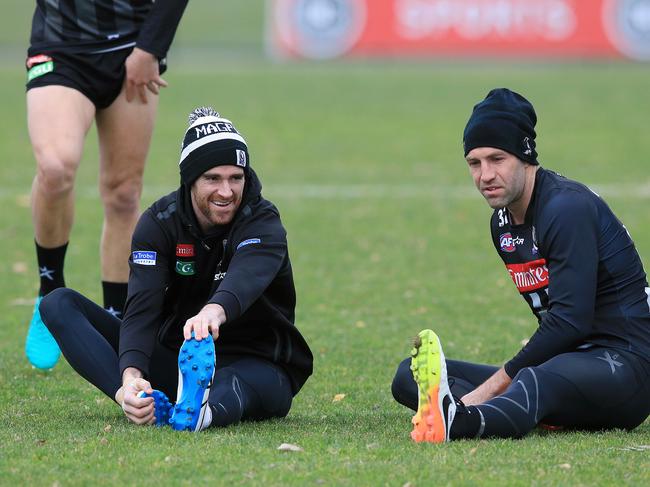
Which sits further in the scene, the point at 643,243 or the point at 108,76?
the point at 643,243

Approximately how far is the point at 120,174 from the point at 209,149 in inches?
74.1

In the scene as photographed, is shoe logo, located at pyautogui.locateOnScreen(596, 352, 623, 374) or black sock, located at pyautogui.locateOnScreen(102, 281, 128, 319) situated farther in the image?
black sock, located at pyautogui.locateOnScreen(102, 281, 128, 319)

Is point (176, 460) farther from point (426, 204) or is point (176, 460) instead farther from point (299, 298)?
point (426, 204)

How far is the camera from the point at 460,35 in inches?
1133

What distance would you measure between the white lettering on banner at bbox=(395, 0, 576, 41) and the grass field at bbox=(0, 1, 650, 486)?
3.83 metres

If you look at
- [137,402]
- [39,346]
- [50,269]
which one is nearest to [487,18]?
[50,269]

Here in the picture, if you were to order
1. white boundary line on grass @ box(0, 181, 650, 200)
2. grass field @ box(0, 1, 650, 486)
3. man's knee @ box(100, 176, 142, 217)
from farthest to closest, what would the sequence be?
white boundary line on grass @ box(0, 181, 650, 200)
man's knee @ box(100, 176, 142, 217)
grass field @ box(0, 1, 650, 486)

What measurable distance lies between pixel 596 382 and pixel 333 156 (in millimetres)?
10976

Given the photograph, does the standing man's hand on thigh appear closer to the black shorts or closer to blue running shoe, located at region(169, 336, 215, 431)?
the black shorts

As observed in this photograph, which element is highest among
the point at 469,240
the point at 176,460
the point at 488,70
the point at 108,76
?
the point at 488,70

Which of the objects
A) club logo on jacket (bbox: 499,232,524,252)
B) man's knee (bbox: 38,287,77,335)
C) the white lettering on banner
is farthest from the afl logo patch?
the white lettering on banner

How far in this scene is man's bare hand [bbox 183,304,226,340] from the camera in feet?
14.9

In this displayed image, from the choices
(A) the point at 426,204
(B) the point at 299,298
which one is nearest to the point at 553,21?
(A) the point at 426,204

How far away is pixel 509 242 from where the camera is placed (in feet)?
16.5
